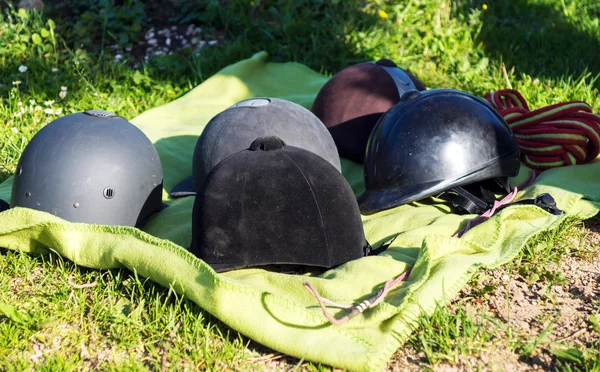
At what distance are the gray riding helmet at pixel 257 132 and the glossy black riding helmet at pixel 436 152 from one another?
292mm

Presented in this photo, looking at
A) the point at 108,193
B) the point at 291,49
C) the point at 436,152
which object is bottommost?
the point at 291,49

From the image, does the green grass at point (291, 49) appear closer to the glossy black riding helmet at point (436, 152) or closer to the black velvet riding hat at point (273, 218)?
the glossy black riding helmet at point (436, 152)

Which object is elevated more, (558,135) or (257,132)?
(257,132)

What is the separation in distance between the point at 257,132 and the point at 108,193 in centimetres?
85

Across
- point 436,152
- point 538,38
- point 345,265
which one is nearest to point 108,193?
point 345,265

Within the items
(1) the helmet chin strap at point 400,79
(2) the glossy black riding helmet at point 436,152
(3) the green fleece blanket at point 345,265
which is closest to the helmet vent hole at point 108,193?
(3) the green fleece blanket at point 345,265

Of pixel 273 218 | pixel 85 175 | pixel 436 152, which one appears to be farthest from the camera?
pixel 436 152

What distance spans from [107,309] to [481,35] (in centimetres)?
460

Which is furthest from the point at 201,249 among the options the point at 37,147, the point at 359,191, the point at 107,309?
the point at 359,191

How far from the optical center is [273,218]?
3328mm

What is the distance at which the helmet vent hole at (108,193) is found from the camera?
3.97 metres

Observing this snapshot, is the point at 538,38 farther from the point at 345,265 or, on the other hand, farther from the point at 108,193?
the point at 108,193

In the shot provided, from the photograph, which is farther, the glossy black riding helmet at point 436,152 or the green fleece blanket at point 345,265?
the glossy black riding helmet at point 436,152

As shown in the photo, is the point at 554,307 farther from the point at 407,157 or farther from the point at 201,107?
the point at 201,107
